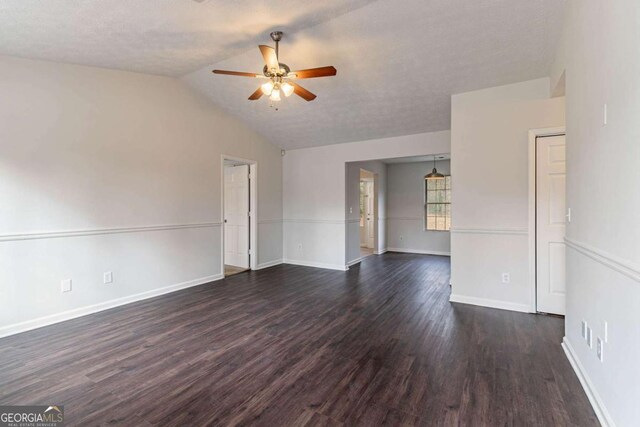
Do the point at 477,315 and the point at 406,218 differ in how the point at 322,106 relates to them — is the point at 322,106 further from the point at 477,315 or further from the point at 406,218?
the point at 406,218

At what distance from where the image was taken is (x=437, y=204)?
8.18 metres

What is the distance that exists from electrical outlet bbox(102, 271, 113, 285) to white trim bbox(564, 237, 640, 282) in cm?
469

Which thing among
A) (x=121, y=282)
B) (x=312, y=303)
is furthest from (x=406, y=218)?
(x=121, y=282)

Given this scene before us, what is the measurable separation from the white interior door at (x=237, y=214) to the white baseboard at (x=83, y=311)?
1420 millimetres

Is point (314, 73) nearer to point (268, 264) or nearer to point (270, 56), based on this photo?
point (270, 56)

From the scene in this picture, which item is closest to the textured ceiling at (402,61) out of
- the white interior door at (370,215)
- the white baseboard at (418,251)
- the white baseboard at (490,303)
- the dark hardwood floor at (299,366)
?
the white baseboard at (490,303)

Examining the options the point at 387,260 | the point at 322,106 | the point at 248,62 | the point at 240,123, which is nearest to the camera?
the point at 248,62

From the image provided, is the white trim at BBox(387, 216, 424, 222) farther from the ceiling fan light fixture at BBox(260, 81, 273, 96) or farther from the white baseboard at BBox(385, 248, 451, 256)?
the ceiling fan light fixture at BBox(260, 81, 273, 96)

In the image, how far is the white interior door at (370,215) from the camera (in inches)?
326

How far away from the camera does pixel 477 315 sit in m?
3.49

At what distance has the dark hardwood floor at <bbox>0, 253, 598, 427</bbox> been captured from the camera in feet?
6.07

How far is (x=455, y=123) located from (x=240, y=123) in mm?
3599

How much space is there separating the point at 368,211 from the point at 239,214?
→ 12.7 ft

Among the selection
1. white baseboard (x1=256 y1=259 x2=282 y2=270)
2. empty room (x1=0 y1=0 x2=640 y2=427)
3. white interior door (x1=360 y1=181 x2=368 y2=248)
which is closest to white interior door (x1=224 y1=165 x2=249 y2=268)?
white baseboard (x1=256 y1=259 x2=282 y2=270)
